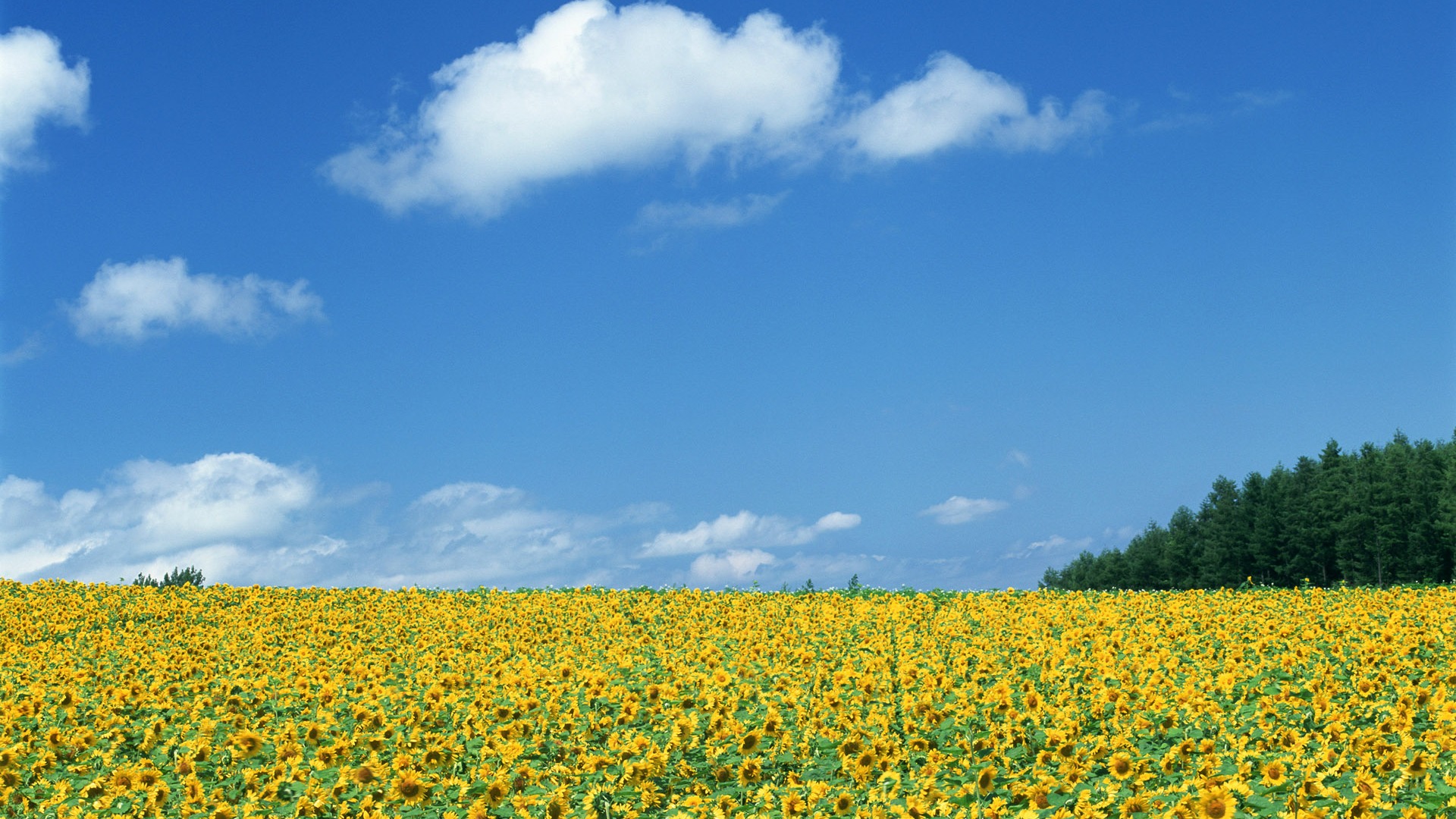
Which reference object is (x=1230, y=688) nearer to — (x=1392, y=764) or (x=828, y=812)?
(x=1392, y=764)

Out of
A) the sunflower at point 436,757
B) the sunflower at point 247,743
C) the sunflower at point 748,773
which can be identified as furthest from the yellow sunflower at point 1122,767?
the sunflower at point 247,743

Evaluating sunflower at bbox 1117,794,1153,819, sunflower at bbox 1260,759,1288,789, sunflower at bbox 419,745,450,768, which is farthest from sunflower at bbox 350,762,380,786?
sunflower at bbox 1260,759,1288,789

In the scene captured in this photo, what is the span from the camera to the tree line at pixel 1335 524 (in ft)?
209

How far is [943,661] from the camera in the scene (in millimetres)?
13414

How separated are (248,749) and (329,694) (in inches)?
90.2

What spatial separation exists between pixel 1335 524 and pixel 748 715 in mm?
66913

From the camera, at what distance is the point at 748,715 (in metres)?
11.2

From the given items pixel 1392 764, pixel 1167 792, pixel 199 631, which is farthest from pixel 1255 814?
pixel 199 631

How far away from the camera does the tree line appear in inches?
2506

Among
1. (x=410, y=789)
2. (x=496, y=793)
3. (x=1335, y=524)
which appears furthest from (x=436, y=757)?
(x=1335, y=524)

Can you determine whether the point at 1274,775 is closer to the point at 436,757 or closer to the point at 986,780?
the point at 986,780

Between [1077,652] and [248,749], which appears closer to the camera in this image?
[248,749]

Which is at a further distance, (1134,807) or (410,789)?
(410,789)

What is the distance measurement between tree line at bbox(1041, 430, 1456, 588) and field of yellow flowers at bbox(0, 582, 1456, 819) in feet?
170
